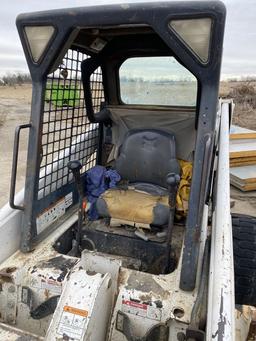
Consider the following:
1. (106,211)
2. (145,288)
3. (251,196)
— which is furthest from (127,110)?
(251,196)

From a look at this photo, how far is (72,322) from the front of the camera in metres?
1.52

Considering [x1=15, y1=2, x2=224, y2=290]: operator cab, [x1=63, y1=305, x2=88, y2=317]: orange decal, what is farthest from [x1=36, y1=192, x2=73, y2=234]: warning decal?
[x1=63, y1=305, x2=88, y2=317]: orange decal

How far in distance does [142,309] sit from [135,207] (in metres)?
0.79

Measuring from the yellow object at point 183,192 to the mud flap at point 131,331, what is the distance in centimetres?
111

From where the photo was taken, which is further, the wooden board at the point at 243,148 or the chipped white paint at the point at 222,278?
the wooden board at the point at 243,148

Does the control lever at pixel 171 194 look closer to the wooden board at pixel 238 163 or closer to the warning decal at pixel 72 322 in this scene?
the warning decal at pixel 72 322

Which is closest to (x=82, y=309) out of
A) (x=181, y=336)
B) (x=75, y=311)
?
(x=75, y=311)

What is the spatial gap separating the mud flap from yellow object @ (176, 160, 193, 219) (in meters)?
1.11

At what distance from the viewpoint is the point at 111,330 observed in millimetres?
1781

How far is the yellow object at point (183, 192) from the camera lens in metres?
2.74

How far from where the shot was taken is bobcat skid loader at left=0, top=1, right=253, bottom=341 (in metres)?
1.67

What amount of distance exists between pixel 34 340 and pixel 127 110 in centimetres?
203

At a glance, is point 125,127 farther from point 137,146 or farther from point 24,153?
point 24,153

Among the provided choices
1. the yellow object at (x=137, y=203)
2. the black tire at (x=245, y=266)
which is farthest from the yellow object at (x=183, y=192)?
the black tire at (x=245, y=266)
